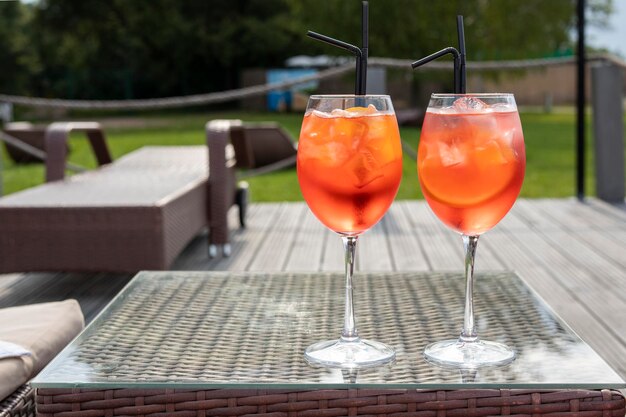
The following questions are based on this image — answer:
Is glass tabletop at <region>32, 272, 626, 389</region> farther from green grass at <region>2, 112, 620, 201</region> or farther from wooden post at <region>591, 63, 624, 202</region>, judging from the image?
green grass at <region>2, 112, 620, 201</region>

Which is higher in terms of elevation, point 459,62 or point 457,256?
point 459,62

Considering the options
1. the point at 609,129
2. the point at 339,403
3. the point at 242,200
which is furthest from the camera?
the point at 609,129

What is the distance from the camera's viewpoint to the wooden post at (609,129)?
16.4 feet

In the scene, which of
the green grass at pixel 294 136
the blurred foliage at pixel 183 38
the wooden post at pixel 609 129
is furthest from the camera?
the blurred foliage at pixel 183 38

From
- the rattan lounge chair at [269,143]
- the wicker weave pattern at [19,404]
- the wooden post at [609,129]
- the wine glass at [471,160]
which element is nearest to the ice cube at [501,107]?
the wine glass at [471,160]

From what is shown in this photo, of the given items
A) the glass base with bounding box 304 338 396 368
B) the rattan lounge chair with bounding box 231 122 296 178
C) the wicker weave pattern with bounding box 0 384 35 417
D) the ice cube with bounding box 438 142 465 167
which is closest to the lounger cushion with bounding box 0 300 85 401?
the wicker weave pattern with bounding box 0 384 35 417

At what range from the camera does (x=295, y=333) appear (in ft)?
4.17

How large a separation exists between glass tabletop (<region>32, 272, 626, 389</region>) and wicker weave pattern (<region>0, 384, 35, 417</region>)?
17cm

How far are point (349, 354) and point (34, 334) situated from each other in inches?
26.8

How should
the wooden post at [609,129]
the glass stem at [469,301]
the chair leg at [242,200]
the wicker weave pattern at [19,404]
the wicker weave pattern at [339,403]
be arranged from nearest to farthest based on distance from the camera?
the wicker weave pattern at [339,403] < the glass stem at [469,301] < the wicker weave pattern at [19,404] < the chair leg at [242,200] < the wooden post at [609,129]

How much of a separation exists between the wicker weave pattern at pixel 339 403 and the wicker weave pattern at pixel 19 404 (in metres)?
0.29

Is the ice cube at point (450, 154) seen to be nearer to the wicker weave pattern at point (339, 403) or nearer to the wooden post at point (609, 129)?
the wicker weave pattern at point (339, 403)

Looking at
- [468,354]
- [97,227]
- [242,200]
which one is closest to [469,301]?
[468,354]

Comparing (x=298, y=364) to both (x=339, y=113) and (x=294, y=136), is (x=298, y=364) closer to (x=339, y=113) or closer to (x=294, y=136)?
(x=339, y=113)
